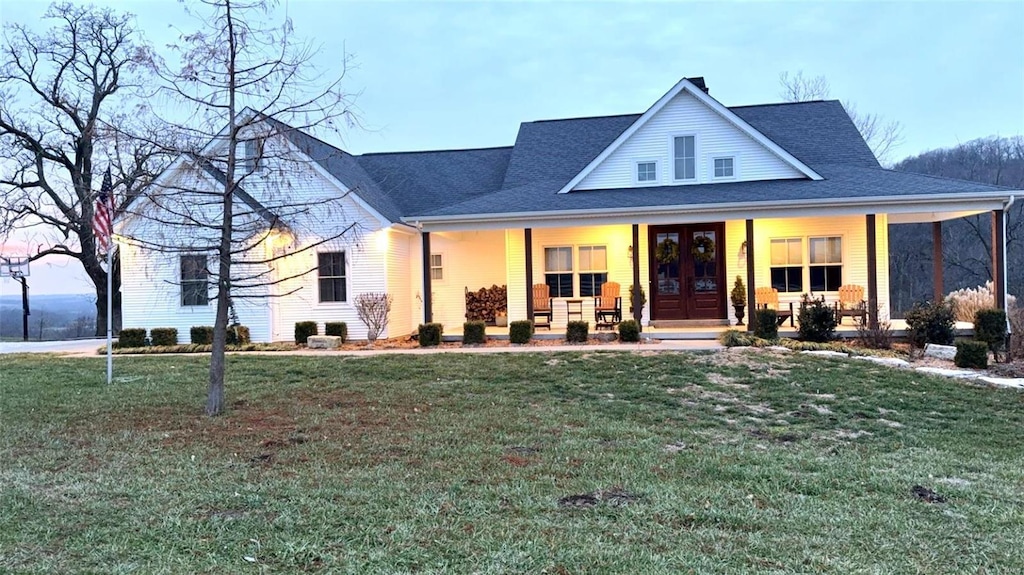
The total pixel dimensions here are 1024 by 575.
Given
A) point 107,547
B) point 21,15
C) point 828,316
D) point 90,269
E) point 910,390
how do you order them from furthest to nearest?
point 90,269 → point 21,15 → point 828,316 → point 910,390 → point 107,547

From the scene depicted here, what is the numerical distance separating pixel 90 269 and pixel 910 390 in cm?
2260

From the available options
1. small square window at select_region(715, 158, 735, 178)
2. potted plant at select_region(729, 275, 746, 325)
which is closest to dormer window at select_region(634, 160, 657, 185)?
small square window at select_region(715, 158, 735, 178)

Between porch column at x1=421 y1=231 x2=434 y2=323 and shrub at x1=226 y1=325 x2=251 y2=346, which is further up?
porch column at x1=421 y1=231 x2=434 y2=323

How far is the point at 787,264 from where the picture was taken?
15109mm

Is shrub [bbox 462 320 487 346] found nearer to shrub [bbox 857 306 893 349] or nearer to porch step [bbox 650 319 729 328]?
porch step [bbox 650 319 729 328]

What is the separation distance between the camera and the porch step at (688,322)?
1491 centimetres

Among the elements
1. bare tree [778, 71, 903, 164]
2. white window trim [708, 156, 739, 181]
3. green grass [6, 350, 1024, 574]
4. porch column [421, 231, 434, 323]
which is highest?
bare tree [778, 71, 903, 164]

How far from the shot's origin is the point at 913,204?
41.2 feet

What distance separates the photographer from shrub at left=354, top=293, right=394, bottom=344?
14.5 meters

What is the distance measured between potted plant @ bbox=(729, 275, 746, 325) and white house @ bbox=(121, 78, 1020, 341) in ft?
1.38

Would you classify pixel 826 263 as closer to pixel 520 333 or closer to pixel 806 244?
pixel 806 244

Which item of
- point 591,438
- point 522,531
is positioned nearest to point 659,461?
point 591,438

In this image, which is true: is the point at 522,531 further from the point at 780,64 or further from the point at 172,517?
the point at 780,64

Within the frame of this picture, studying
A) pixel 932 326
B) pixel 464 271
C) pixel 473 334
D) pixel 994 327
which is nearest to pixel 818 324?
pixel 932 326
